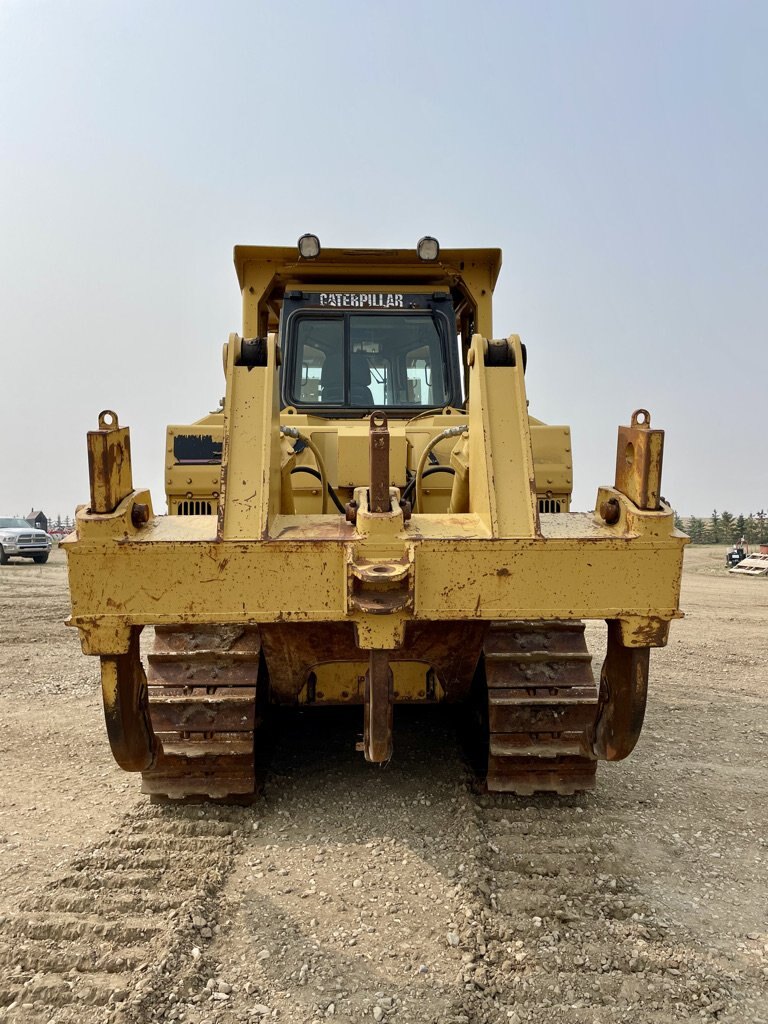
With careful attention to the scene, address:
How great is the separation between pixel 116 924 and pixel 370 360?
3725 millimetres

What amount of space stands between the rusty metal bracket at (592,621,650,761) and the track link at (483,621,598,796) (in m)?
0.30

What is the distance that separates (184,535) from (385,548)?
75 cm

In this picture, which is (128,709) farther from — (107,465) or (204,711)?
(107,465)

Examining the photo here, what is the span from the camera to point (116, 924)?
2918 mm

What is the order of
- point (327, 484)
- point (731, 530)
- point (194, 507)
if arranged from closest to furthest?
→ 1. point (327, 484)
2. point (194, 507)
3. point (731, 530)

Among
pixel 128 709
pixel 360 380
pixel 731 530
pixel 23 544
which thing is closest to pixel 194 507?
pixel 360 380

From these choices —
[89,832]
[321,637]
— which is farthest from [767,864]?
[89,832]

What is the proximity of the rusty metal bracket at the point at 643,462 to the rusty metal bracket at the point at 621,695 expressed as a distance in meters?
0.51

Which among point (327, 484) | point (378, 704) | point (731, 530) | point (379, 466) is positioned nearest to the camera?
point (379, 466)

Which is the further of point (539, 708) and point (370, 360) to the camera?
point (370, 360)

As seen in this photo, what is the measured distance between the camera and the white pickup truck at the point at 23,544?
76.0 feet

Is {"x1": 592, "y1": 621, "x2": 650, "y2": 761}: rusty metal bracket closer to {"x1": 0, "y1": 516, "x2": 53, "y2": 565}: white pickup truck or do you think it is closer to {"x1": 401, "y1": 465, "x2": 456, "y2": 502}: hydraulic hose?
{"x1": 401, "y1": 465, "x2": 456, "y2": 502}: hydraulic hose

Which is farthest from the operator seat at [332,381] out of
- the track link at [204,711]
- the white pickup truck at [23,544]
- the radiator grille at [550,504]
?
the white pickup truck at [23,544]

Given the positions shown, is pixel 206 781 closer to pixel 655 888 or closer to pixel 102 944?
pixel 102 944
